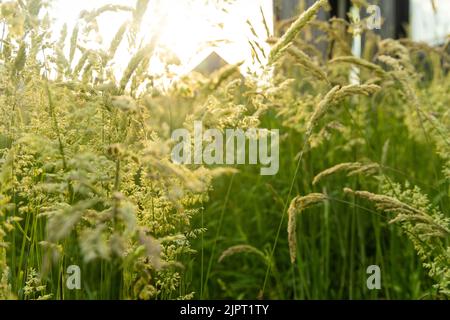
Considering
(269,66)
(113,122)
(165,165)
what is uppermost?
(269,66)

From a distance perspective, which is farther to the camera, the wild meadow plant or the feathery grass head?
the feathery grass head

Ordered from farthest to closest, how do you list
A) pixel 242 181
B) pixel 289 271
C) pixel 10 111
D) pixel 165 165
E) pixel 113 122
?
pixel 242 181 < pixel 289 271 < pixel 10 111 < pixel 113 122 < pixel 165 165

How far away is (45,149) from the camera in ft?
3.57

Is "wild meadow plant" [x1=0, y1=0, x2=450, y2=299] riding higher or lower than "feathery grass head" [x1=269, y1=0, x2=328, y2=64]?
lower

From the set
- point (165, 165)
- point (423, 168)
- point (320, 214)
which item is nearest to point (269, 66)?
point (165, 165)

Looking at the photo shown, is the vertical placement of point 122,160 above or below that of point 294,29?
below

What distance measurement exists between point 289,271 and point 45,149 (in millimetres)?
1695

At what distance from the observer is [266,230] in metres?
2.88

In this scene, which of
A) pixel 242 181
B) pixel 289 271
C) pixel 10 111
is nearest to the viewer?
pixel 10 111

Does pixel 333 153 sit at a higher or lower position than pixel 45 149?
higher

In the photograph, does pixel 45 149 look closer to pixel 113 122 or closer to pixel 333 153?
pixel 113 122

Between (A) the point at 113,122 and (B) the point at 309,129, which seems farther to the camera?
(B) the point at 309,129

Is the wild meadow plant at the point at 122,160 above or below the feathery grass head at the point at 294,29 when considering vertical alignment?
below

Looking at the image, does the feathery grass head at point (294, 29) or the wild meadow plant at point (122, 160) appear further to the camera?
the feathery grass head at point (294, 29)
